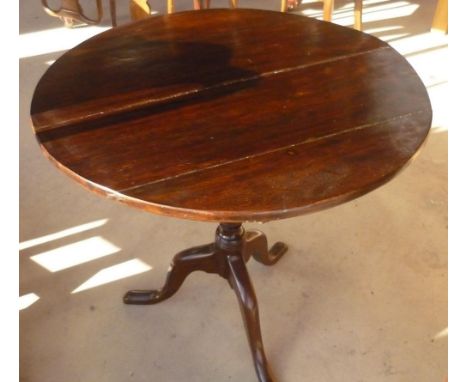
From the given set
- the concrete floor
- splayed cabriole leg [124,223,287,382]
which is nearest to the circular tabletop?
splayed cabriole leg [124,223,287,382]

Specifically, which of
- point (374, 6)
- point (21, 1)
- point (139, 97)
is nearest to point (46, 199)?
point (139, 97)

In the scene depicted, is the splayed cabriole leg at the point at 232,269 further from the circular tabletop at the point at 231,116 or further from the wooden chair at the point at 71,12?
the wooden chair at the point at 71,12

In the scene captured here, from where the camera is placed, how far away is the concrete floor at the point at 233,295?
1405mm

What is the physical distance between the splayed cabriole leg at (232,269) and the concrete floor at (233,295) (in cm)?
5

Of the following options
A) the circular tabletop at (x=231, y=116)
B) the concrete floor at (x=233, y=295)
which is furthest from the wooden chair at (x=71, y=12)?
the circular tabletop at (x=231, y=116)

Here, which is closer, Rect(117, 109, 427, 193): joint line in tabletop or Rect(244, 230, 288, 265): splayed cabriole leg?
Rect(117, 109, 427, 193): joint line in tabletop

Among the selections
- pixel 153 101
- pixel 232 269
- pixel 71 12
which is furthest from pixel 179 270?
pixel 71 12

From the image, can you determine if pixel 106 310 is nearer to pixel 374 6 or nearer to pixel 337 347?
pixel 337 347

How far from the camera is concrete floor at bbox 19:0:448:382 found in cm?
141

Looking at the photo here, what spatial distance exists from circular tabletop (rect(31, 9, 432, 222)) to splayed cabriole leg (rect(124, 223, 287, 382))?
1.36 ft

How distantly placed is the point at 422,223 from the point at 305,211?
116 cm

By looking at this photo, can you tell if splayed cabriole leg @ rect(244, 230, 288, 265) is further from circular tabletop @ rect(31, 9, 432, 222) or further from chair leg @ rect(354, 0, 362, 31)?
chair leg @ rect(354, 0, 362, 31)

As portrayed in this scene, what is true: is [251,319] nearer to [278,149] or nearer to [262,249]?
[262,249]

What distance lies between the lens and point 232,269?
1.37 m
